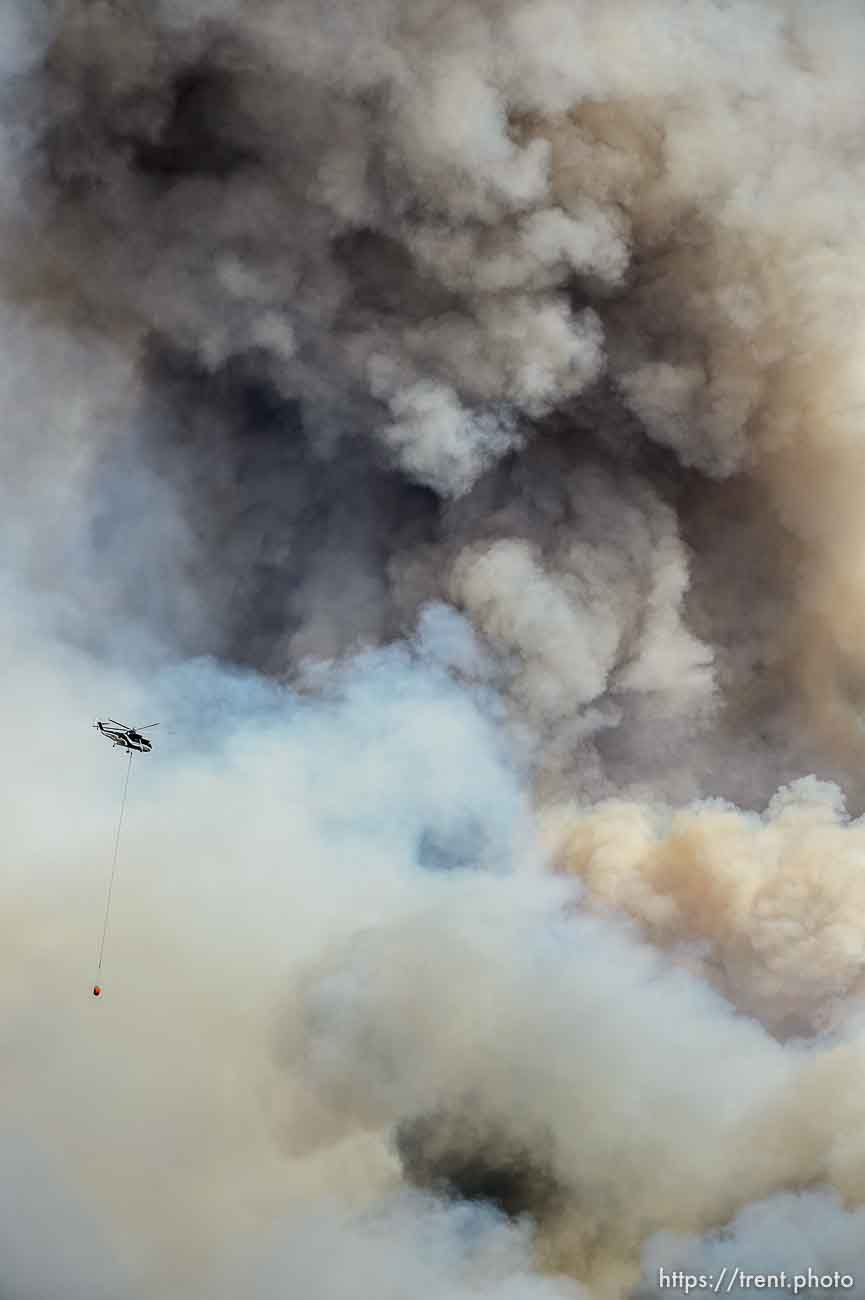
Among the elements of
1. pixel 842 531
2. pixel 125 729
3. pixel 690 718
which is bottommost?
pixel 125 729

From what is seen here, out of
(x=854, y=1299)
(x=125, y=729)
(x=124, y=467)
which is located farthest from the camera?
(x=124, y=467)

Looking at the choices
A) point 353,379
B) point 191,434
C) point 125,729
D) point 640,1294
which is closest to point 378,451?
point 353,379

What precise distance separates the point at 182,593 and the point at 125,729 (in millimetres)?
7673

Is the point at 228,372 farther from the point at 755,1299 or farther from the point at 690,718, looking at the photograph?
the point at 755,1299

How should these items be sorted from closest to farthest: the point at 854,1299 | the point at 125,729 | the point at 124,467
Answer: the point at 854,1299
the point at 125,729
the point at 124,467

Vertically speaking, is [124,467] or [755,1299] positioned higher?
[124,467]

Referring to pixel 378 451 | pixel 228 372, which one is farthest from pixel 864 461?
pixel 228 372

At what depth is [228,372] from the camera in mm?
60625

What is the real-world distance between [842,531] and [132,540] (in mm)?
26427

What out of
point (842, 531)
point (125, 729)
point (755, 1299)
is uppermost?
point (842, 531)

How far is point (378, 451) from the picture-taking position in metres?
61.7

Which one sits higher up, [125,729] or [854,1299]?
[125,729]

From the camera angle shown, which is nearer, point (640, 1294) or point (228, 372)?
point (640, 1294)

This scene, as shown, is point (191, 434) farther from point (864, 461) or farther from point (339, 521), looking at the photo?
point (864, 461)
